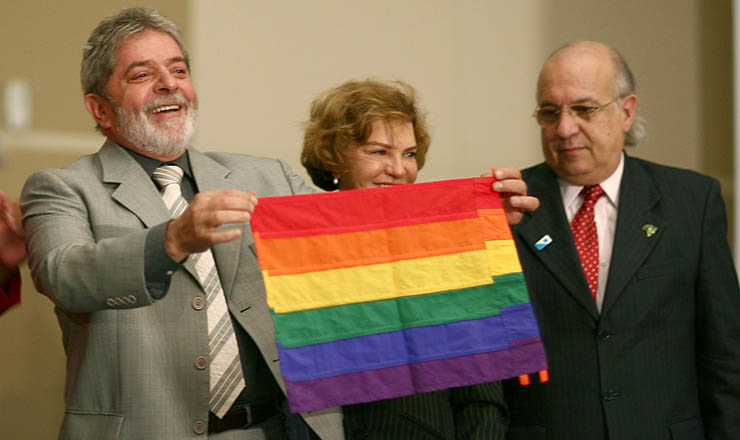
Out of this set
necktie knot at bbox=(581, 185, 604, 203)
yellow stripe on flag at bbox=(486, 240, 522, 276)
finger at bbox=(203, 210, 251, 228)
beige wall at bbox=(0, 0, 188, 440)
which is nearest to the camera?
finger at bbox=(203, 210, 251, 228)

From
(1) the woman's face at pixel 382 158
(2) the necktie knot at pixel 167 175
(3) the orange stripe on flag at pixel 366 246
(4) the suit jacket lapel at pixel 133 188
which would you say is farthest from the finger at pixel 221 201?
(1) the woman's face at pixel 382 158

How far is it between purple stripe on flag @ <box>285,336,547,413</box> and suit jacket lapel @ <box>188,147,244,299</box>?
34 centimetres

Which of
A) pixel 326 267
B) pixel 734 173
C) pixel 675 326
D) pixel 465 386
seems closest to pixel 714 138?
pixel 734 173

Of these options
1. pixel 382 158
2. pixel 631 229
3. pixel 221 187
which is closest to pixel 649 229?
pixel 631 229

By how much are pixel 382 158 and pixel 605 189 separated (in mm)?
749

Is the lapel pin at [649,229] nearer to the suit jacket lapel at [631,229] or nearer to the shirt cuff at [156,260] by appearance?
the suit jacket lapel at [631,229]

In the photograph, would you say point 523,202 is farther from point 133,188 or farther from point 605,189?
point 133,188

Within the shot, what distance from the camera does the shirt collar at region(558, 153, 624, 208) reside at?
2.68 meters

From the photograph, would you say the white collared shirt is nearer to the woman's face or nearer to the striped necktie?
the woman's face

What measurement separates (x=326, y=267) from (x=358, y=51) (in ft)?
7.30

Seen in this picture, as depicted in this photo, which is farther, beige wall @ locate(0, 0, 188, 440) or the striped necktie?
beige wall @ locate(0, 0, 188, 440)

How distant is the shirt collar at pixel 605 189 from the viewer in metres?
2.68

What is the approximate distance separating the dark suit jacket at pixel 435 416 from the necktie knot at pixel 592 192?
2.32 ft

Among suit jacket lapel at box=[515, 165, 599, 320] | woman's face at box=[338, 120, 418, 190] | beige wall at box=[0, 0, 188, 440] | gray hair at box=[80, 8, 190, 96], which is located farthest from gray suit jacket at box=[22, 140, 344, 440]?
beige wall at box=[0, 0, 188, 440]
